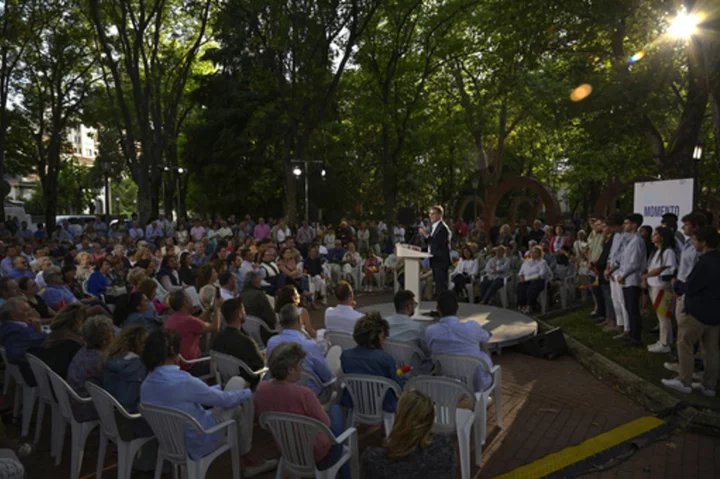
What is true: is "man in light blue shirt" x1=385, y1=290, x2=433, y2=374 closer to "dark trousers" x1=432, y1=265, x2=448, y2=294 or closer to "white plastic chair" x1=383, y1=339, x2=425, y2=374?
"white plastic chair" x1=383, y1=339, x2=425, y2=374

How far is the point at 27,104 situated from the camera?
2422 centimetres

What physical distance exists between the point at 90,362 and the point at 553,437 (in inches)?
155

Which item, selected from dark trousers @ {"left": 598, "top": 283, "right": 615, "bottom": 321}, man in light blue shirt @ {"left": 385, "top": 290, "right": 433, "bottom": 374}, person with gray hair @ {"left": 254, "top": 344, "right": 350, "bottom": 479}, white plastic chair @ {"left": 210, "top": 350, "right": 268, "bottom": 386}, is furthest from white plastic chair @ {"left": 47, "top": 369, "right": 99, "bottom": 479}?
dark trousers @ {"left": 598, "top": 283, "right": 615, "bottom": 321}

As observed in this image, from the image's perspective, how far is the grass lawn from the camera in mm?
5757

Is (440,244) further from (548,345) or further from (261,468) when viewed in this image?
(261,468)

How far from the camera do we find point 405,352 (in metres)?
4.82

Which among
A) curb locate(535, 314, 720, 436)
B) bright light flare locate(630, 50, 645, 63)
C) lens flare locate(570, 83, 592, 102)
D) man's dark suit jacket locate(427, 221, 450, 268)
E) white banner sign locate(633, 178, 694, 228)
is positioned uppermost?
bright light flare locate(630, 50, 645, 63)

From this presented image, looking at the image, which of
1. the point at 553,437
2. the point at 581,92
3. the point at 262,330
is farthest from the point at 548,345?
the point at 581,92

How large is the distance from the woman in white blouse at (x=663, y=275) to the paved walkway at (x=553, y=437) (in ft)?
3.85

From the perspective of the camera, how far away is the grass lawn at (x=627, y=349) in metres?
5.76

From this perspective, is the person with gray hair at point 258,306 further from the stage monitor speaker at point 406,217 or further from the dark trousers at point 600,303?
the stage monitor speaker at point 406,217

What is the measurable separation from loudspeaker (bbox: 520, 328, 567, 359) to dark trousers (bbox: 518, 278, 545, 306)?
7.65 feet

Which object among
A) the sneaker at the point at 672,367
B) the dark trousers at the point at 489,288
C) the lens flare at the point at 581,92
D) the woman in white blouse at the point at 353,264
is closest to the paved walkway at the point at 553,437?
the sneaker at the point at 672,367

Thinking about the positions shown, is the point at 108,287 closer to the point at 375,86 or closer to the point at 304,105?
the point at 304,105
